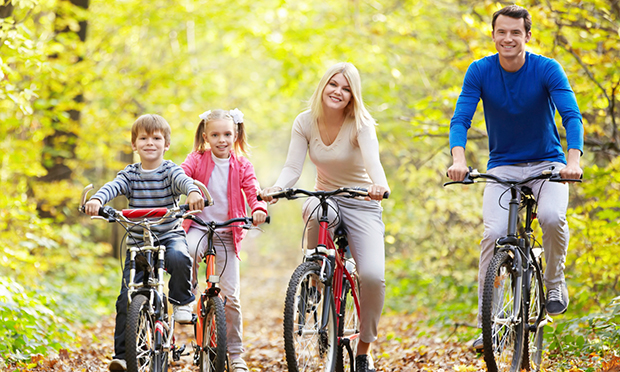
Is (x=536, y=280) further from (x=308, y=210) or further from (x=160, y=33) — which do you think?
(x=160, y=33)

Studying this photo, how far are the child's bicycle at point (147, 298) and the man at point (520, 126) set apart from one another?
1927mm

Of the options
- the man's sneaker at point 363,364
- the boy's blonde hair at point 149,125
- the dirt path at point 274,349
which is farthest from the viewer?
the dirt path at point 274,349

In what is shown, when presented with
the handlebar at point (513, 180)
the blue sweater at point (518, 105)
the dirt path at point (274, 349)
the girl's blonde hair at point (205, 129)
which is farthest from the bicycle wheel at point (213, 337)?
the blue sweater at point (518, 105)

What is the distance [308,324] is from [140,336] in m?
1.03

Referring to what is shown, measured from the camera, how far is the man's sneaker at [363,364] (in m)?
4.71

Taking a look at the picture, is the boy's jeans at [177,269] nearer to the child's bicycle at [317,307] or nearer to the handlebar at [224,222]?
the handlebar at [224,222]

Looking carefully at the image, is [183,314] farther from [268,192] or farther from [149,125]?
[149,125]

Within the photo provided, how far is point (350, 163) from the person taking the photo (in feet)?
15.2

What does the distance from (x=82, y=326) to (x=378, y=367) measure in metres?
4.36

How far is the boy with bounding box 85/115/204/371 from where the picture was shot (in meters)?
4.14

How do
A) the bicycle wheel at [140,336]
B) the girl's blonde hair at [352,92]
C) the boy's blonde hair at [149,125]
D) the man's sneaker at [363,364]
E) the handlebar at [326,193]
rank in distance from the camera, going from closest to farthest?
the bicycle wheel at [140,336]
the handlebar at [326,193]
the boy's blonde hair at [149,125]
the girl's blonde hair at [352,92]
the man's sneaker at [363,364]

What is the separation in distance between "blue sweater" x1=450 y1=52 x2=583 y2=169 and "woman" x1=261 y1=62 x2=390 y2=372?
2.26 ft

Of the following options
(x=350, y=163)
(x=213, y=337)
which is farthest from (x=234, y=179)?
(x=213, y=337)

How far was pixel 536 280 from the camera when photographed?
4.39 m
